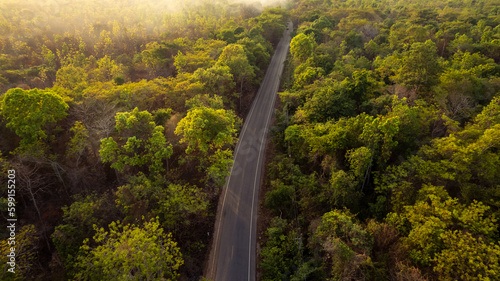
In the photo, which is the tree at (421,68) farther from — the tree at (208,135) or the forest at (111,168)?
the tree at (208,135)

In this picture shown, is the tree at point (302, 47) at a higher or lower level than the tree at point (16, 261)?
higher

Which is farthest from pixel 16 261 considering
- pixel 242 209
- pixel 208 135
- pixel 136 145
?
pixel 242 209

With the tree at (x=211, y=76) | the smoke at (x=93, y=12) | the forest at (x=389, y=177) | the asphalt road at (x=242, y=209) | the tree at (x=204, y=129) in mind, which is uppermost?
the smoke at (x=93, y=12)

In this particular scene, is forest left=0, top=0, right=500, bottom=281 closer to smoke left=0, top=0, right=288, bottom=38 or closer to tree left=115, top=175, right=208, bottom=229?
tree left=115, top=175, right=208, bottom=229

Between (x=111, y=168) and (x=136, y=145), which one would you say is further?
(x=111, y=168)

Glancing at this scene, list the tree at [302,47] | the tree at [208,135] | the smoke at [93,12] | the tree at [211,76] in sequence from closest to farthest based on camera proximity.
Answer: the tree at [208,135], the tree at [211,76], the tree at [302,47], the smoke at [93,12]

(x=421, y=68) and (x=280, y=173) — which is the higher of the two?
(x=421, y=68)

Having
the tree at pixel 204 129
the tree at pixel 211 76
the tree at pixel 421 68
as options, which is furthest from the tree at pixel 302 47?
the tree at pixel 204 129

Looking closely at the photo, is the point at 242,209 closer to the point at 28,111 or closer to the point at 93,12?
the point at 28,111
